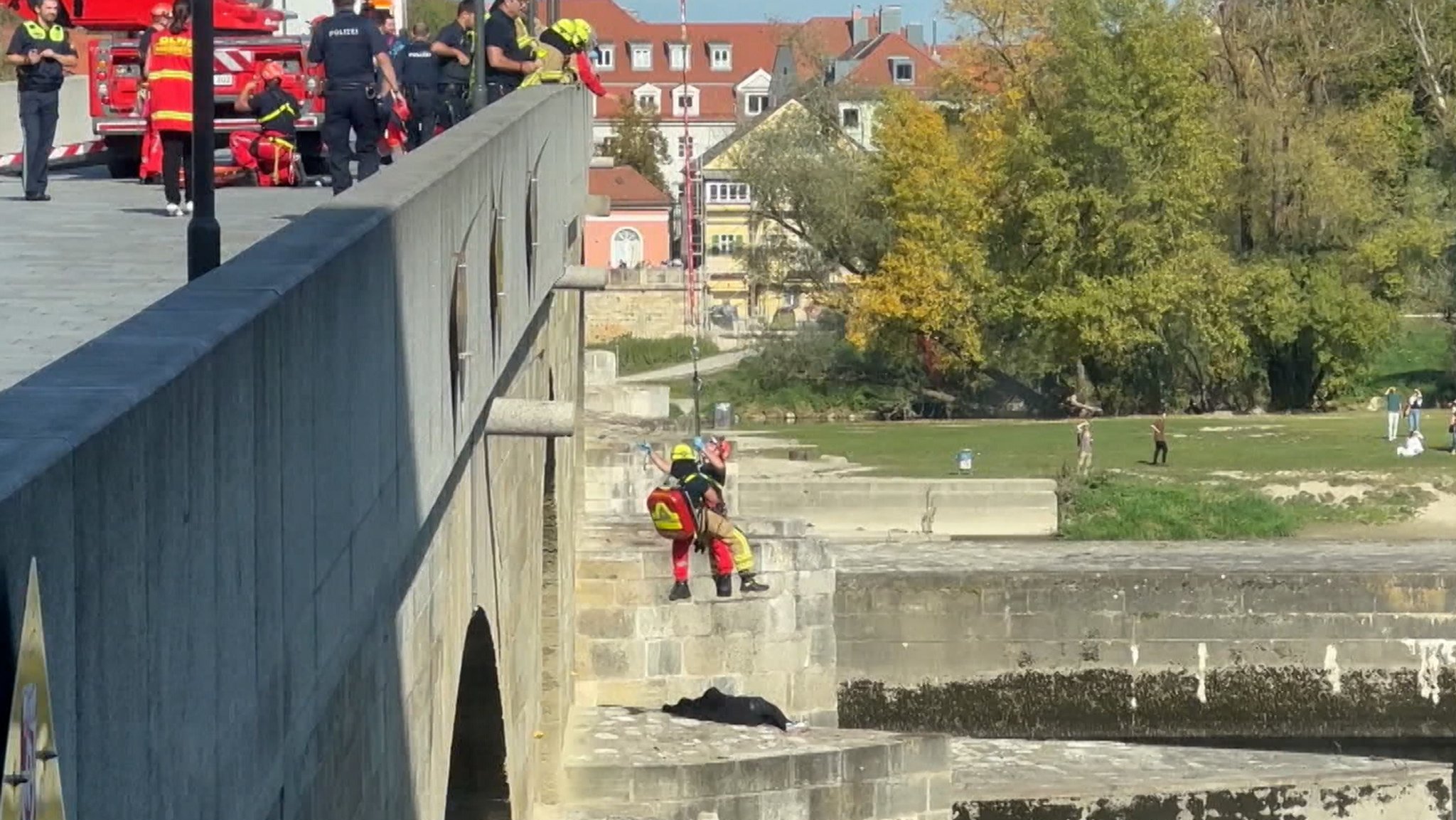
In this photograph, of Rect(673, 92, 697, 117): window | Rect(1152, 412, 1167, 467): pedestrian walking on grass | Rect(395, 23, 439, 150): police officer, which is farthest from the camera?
Rect(673, 92, 697, 117): window

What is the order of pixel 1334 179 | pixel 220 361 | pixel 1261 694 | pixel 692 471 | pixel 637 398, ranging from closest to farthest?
pixel 220 361, pixel 692 471, pixel 1261 694, pixel 637 398, pixel 1334 179

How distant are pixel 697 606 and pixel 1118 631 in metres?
9.64

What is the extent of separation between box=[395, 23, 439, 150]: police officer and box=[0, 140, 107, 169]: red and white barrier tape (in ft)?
8.78

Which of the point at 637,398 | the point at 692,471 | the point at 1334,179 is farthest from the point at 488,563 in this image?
the point at 1334,179

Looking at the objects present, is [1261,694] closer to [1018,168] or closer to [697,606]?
[697,606]

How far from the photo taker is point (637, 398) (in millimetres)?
36062

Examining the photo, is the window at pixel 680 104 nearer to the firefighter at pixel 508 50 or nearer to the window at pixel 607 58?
the window at pixel 607 58

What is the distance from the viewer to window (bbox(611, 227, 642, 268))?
87375 mm

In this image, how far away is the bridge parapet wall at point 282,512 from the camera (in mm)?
3314

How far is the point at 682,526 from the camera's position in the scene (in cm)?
2106

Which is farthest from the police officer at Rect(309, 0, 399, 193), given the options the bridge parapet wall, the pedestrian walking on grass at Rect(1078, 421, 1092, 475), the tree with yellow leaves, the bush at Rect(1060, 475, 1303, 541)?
the tree with yellow leaves

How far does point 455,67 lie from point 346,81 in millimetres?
3322

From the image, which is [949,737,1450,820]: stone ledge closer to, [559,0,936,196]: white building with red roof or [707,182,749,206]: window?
[707,182,749,206]: window

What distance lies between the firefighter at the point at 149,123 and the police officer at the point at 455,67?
1.62 m
